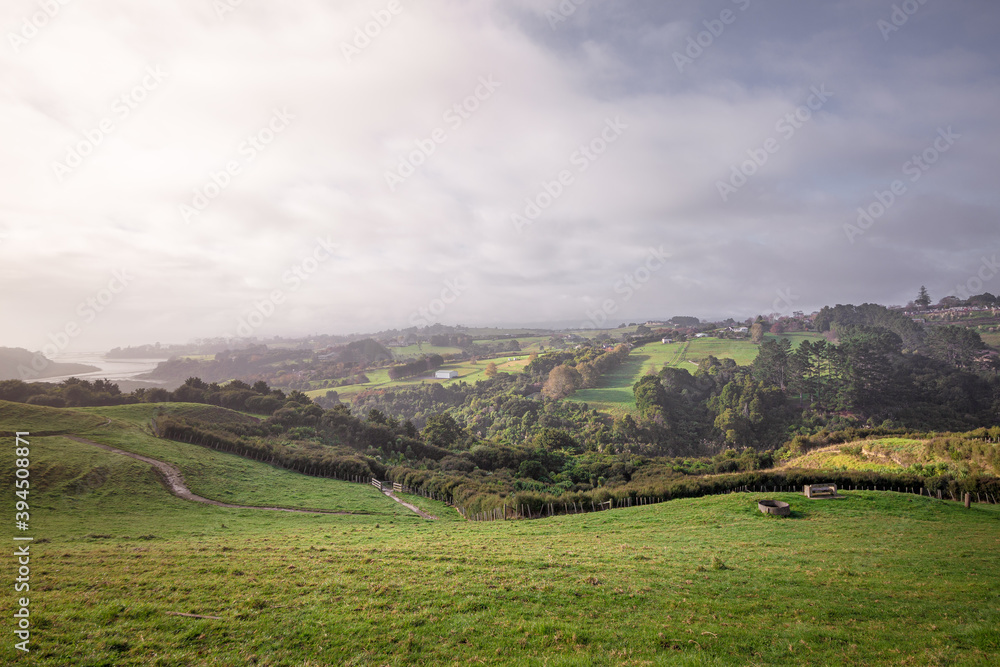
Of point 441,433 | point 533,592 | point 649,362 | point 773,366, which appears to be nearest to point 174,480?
point 533,592

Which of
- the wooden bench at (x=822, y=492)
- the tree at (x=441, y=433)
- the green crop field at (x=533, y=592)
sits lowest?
the tree at (x=441, y=433)

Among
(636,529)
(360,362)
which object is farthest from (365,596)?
(360,362)

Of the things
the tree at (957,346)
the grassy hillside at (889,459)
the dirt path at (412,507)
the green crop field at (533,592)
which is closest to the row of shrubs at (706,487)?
the dirt path at (412,507)

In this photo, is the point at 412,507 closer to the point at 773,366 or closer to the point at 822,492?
the point at 822,492

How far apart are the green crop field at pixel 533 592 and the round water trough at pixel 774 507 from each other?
3.30 ft

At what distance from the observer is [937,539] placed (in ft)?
63.4

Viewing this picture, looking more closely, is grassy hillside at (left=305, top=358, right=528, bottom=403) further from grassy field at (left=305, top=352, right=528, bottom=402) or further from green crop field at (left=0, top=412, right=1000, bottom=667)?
green crop field at (left=0, top=412, right=1000, bottom=667)

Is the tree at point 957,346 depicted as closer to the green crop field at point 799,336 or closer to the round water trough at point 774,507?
the green crop field at point 799,336

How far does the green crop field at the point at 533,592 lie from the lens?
9.31m

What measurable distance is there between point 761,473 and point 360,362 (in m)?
192

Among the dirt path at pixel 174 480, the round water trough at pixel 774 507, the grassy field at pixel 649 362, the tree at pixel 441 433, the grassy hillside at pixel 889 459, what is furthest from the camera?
the grassy field at pixel 649 362

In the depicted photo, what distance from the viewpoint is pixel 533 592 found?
41.9 ft

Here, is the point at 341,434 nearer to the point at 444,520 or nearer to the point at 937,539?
the point at 444,520

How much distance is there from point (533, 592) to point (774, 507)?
69.1ft
